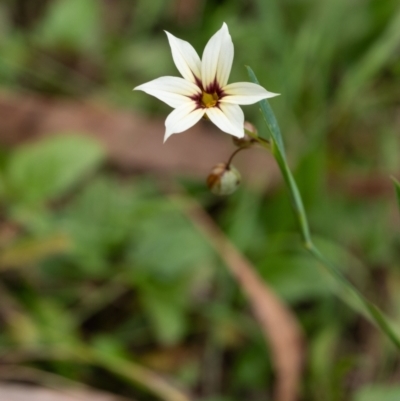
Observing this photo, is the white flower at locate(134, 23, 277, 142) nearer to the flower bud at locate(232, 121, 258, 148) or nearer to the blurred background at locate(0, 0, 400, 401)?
the flower bud at locate(232, 121, 258, 148)

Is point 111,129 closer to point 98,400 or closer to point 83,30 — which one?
point 83,30

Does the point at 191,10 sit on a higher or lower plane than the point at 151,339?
higher

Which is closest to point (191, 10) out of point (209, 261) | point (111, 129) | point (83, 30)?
point (83, 30)

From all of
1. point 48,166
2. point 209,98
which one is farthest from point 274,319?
point 209,98

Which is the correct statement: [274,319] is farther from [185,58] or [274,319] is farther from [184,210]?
[185,58]

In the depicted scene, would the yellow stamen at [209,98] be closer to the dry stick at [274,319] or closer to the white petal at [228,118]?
the white petal at [228,118]

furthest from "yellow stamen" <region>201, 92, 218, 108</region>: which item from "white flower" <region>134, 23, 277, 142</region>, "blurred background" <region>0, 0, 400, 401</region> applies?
"blurred background" <region>0, 0, 400, 401</region>
